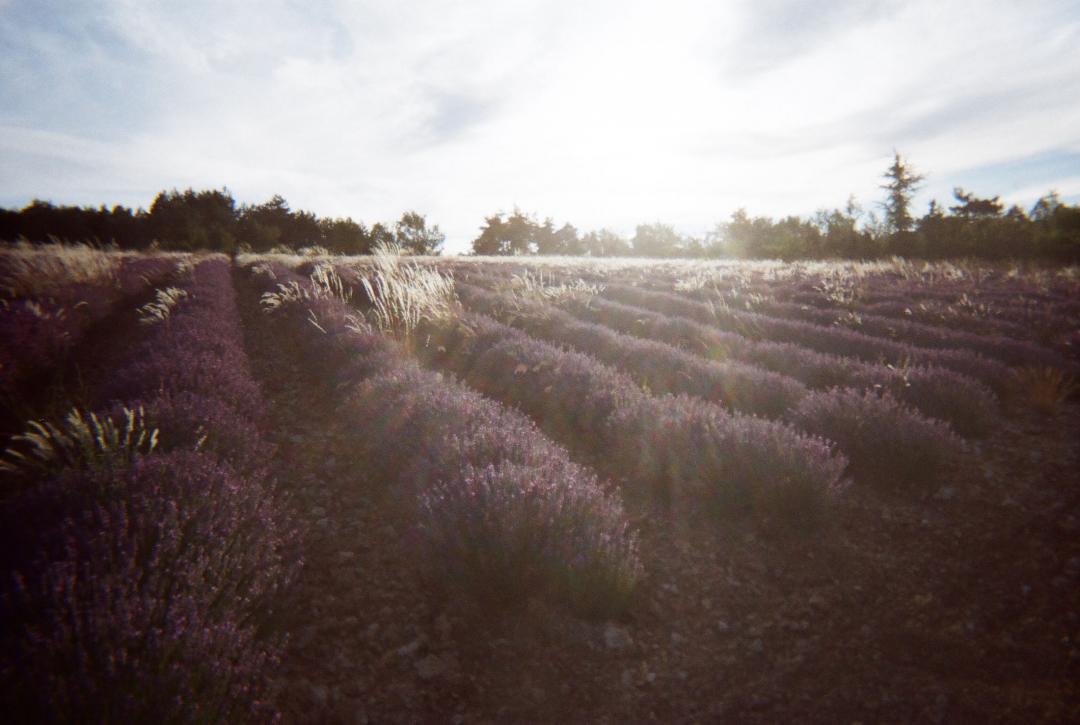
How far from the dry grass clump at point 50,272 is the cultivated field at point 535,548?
14.2 feet

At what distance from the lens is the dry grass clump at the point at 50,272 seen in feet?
26.7

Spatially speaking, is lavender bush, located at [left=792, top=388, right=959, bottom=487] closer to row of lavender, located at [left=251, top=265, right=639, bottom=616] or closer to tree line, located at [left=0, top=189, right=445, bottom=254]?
row of lavender, located at [left=251, top=265, right=639, bottom=616]

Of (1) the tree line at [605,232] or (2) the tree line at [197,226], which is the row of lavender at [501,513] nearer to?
(1) the tree line at [605,232]

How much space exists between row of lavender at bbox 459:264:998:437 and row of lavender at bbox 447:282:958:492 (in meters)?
0.01

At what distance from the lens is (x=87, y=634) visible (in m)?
1.44

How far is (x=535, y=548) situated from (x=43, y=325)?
254 inches

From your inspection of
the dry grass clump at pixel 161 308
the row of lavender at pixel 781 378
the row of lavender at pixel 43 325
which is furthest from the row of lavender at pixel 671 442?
the dry grass clump at pixel 161 308

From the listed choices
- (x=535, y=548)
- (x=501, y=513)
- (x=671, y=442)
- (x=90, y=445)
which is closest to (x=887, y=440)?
(x=671, y=442)

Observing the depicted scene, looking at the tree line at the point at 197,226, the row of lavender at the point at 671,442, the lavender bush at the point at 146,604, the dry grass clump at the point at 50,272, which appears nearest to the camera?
the lavender bush at the point at 146,604

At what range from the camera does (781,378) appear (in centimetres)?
477

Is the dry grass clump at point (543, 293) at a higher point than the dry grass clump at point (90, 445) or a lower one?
higher

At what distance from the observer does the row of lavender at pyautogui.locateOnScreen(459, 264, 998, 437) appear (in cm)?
426

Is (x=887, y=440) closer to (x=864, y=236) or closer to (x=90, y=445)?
(x=90, y=445)

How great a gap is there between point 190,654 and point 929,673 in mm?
2750
